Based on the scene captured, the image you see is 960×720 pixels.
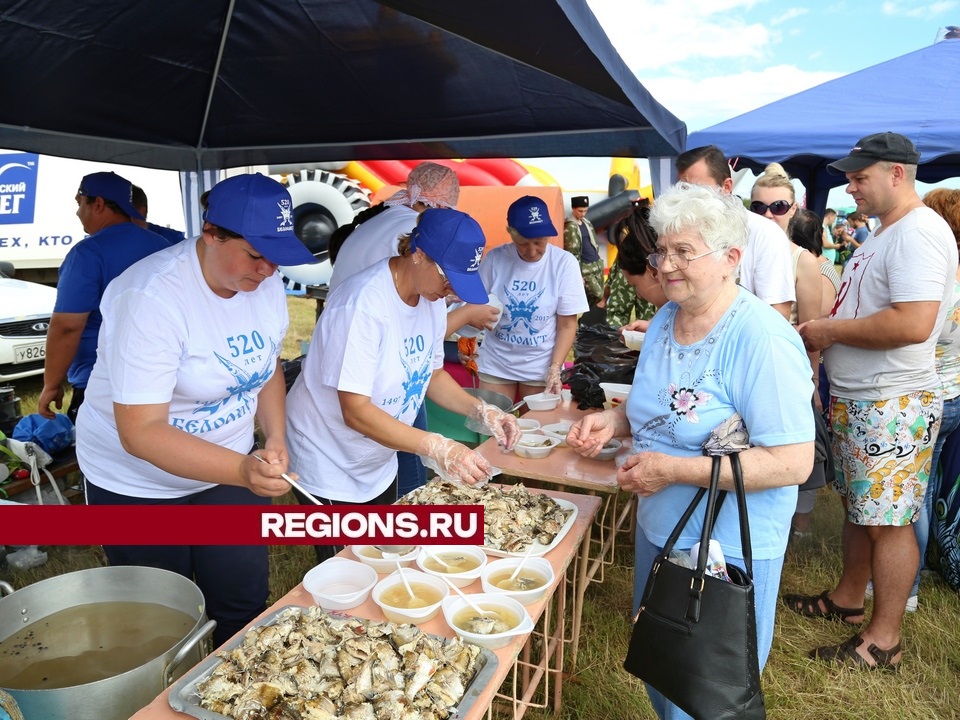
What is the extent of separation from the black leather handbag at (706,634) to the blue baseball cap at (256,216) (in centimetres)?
131

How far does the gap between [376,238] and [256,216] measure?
1.54 meters

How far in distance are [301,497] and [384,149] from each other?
2995mm

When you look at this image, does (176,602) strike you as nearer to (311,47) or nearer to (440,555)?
(440,555)

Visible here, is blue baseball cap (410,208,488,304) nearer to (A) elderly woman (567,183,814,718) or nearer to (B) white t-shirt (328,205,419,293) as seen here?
(A) elderly woman (567,183,814,718)

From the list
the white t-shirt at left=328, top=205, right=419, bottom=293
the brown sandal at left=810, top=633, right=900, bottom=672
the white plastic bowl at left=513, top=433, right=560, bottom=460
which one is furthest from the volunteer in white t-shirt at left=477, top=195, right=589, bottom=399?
the brown sandal at left=810, top=633, right=900, bottom=672

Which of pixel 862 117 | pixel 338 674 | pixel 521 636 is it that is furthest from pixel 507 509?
pixel 862 117

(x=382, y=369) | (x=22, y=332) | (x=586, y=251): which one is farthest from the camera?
(x=586, y=251)

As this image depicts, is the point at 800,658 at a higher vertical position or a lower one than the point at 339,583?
lower

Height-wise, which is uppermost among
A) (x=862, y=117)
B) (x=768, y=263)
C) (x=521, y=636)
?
(x=862, y=117)

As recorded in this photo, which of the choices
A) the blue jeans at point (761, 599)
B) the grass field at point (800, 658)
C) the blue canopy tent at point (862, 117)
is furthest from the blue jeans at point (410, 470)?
the blue canopy tent at point (862, 117)

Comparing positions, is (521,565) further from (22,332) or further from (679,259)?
(22,332)

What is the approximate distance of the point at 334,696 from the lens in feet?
4.65

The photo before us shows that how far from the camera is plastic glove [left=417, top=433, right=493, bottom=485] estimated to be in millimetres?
2141

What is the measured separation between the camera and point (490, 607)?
178 centimetres
